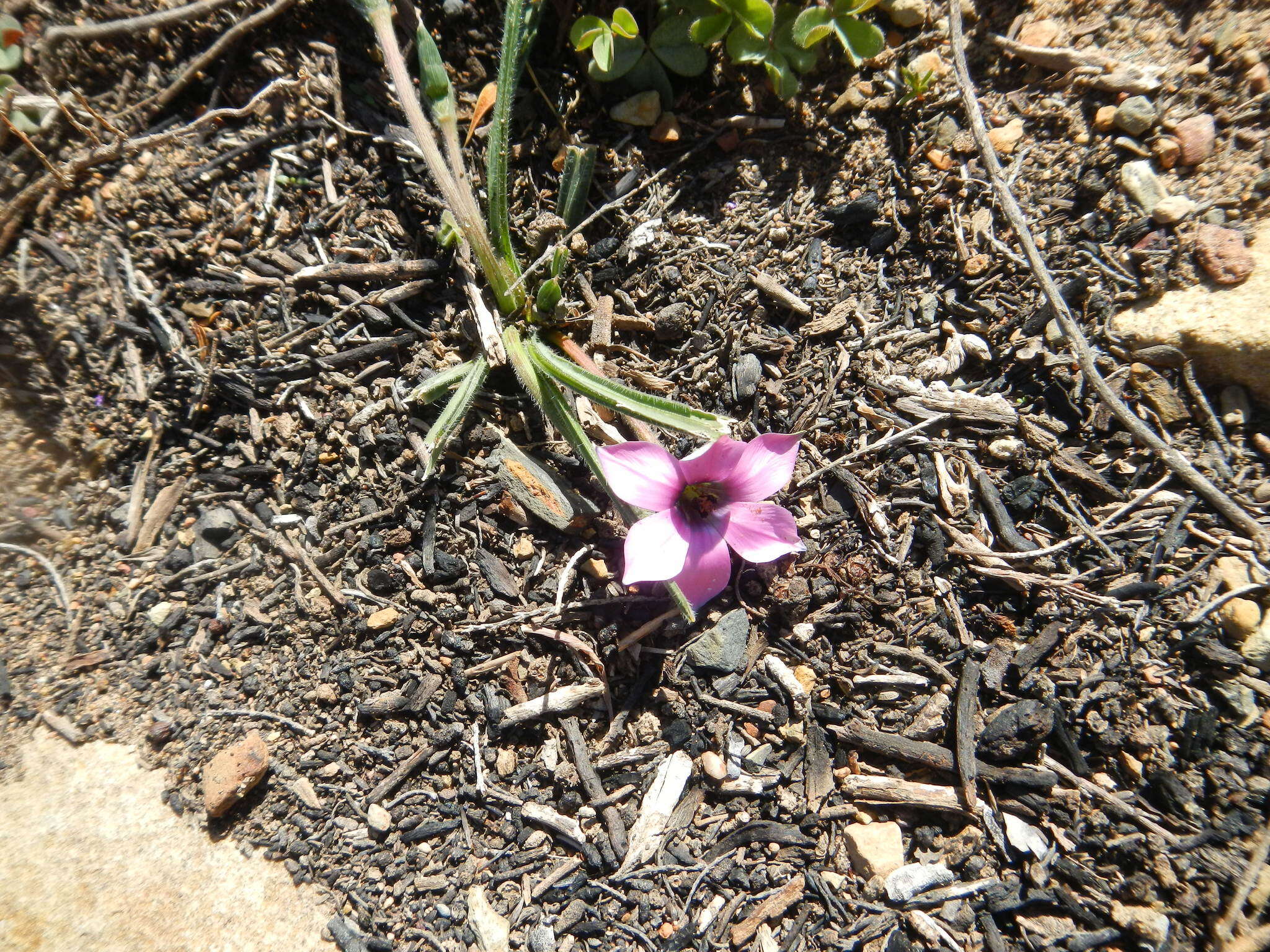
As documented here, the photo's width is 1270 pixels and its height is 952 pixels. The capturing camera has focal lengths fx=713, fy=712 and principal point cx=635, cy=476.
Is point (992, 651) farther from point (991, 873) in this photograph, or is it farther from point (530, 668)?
point (530, 668)

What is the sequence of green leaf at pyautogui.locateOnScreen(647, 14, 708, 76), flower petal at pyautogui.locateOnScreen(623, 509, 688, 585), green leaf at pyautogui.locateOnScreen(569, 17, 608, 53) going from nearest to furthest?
flower petal at pyautogui.locateOnScreen(623, 509, 688, 585) < green leaf at pyautogui.locateOnScreen(569, 17, 608, 53) < green leaf at pyautogui.locateOnScreen(647, 14, 708, 76)

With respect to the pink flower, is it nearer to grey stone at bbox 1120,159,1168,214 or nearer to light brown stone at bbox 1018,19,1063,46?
grey stone at bbox 1120,159,1168,214

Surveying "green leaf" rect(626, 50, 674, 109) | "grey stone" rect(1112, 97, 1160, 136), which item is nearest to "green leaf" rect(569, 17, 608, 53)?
"green leaf" rect(626, 50, 674, 109)

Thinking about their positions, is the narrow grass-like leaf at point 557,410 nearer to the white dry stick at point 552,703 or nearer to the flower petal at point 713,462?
the flower petal at point 713,462

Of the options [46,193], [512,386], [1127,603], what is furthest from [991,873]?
[46,193]

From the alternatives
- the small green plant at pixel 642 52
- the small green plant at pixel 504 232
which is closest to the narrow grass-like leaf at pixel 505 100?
the small green plant at pixel 504 232

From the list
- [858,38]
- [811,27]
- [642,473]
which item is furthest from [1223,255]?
[642,473]
